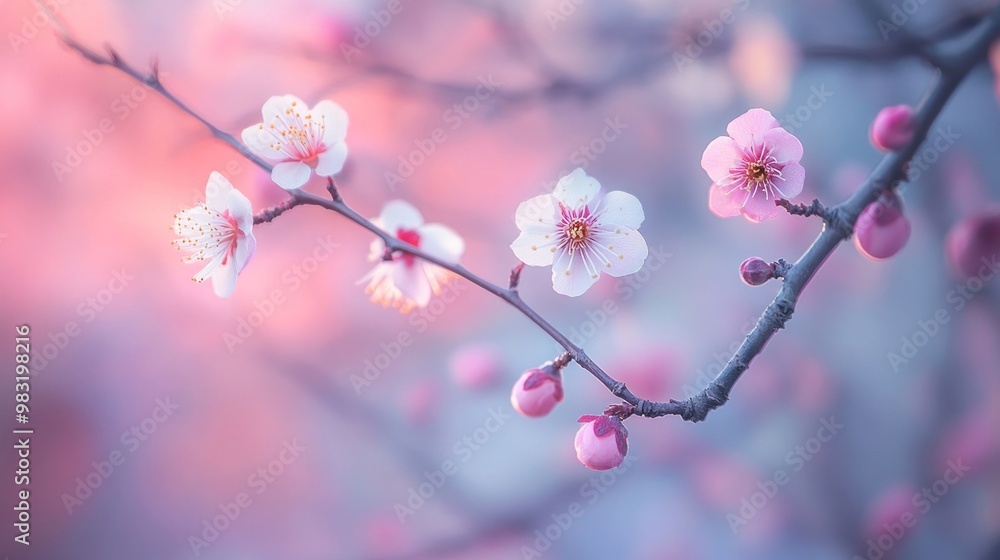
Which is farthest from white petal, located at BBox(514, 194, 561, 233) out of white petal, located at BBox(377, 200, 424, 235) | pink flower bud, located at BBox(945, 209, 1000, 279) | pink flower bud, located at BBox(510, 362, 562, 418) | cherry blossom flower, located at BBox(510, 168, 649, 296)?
pink flower bud, located at BBox(945, 209, 1000, 279)

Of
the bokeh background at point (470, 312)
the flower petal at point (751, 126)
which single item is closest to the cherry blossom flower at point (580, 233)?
the flower petal at point (751, 126)

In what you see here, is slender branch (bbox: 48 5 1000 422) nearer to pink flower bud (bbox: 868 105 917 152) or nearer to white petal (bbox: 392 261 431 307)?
pink flower bud (bbox: 868 105 917 152)

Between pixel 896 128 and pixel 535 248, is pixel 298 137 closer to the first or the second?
pixel 535 248

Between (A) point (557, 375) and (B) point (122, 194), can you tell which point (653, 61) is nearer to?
(A) point (557, 375)

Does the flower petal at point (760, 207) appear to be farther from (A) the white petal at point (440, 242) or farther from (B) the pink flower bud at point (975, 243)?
(B) the pink flower bud at point (975, 243)

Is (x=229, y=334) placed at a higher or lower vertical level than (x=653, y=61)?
lower

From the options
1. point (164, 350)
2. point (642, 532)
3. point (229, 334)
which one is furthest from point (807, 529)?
point (164, 350)
